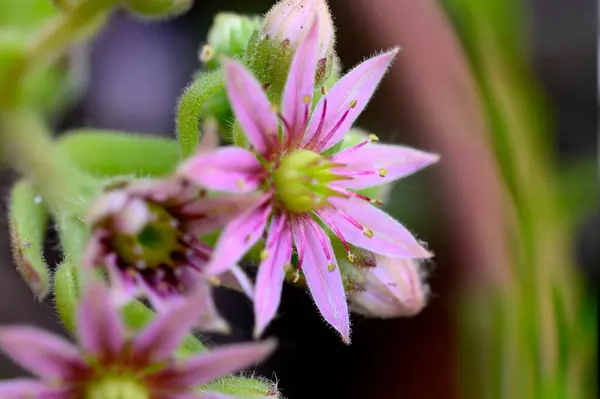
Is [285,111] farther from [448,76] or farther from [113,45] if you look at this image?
[113,45]

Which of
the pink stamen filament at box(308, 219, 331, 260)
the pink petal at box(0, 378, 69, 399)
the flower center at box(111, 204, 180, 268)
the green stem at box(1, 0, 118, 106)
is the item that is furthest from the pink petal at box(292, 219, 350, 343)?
the green stem at box(1, 0, 118, 106)

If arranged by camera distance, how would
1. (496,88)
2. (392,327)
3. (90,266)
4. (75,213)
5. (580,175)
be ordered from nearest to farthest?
(90,266)
(75,213)
(496,88)
(392,327)
(580,175)

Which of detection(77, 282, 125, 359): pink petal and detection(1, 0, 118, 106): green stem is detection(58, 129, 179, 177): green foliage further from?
detection(77, 282, 125, 359): pink petal

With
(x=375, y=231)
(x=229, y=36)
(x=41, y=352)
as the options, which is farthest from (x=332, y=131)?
(x=41, y=352)

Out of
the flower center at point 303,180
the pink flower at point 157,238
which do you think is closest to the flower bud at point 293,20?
the flower center at point 303,180

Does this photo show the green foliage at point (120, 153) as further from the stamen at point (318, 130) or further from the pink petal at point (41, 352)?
the pink petal at point (41, 352)

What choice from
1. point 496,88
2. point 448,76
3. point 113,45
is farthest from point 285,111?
point 113,45
